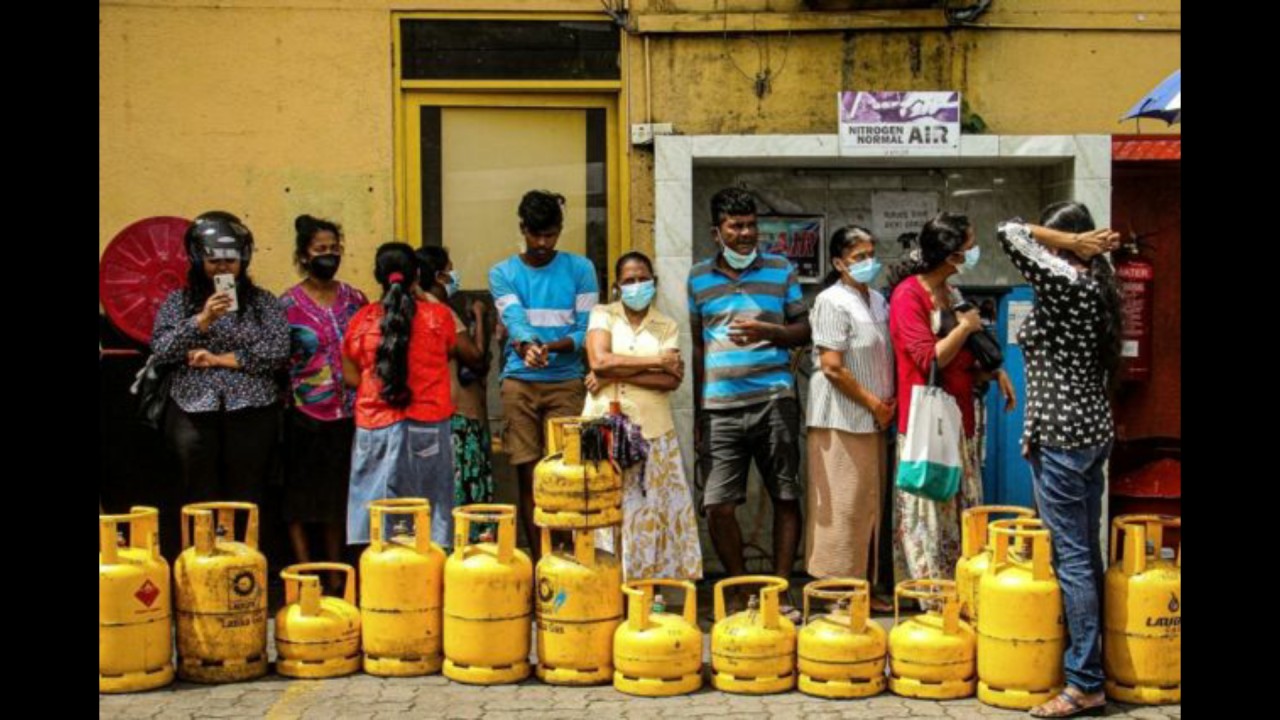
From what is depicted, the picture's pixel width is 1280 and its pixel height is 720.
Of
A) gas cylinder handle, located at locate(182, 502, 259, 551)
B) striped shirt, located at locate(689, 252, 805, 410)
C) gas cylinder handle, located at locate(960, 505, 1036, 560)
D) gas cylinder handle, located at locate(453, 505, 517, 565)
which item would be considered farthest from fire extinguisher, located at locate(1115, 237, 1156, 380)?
gas cylinder handle, located at locate(182, 502, 259, 551)

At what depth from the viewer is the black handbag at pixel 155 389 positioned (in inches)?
297

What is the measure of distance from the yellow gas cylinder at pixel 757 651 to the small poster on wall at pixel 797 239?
3.16m

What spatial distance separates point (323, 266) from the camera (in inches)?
→ 321

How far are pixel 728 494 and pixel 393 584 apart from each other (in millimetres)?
1943

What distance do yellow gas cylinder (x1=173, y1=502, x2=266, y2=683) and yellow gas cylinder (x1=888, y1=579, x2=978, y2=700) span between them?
9.02 feet

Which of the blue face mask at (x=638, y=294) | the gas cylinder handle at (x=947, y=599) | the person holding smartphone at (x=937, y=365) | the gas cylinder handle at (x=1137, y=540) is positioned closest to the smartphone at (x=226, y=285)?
the blue face mask at (x=638, y=294)

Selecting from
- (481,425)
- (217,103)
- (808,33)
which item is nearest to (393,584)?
(481,425)

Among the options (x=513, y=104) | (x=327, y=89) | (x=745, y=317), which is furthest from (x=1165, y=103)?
(x=327, y=89)

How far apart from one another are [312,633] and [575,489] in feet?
4.30

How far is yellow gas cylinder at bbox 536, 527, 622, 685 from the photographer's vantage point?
6.66 meters

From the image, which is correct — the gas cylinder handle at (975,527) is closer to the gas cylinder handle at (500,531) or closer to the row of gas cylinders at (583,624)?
the row of gas cylinders at (583,624)

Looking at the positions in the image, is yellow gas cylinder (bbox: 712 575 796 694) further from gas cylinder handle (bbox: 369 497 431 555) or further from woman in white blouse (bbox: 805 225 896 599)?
gas cylinder handle (bbox: 369 497 431 555)

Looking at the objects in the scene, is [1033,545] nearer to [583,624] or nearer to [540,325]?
[583,624]

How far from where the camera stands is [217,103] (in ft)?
29.6
